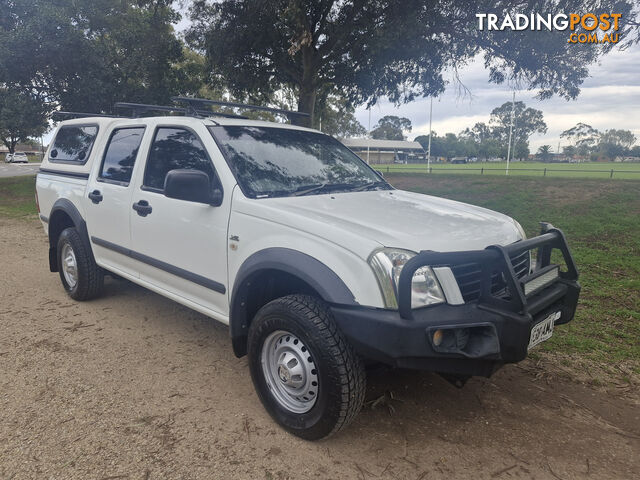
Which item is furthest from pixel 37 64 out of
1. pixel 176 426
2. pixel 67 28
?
pixel 176 426

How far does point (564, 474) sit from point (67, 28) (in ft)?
57.9

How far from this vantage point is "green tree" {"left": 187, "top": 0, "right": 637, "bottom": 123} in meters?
9.36

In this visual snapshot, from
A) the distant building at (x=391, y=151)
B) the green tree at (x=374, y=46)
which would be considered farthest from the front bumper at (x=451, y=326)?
the distant building at (x=391, y=151)

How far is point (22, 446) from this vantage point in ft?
8.30

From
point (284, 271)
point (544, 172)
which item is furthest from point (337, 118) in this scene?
point (284, 271)

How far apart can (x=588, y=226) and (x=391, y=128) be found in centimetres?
8660

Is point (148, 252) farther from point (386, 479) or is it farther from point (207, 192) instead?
point (386, 479)

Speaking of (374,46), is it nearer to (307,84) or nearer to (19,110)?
(307,84)

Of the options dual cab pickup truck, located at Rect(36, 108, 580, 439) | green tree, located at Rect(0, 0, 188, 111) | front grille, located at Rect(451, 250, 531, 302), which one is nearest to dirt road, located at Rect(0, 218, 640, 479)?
dual cab pickup truck, located at Rect(36, 108, 580, 439)

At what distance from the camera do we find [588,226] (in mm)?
9031

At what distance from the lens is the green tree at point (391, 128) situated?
91375mm

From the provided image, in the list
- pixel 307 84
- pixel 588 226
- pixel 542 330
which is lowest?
pixel 588 226

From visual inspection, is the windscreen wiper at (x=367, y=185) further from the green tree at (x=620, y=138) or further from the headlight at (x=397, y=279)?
the green tree at (x=620, y=138)

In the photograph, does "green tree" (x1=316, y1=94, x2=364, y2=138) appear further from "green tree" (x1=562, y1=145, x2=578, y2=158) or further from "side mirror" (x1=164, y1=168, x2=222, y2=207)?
"green tree" (x1=562, y1=145, x2=578, y2=158)
